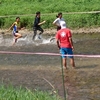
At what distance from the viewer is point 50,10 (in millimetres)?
26500

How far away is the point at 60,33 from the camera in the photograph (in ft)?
48.4

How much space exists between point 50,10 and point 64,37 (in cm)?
1189

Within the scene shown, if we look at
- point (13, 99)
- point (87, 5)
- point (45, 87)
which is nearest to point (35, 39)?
point (87, 5)

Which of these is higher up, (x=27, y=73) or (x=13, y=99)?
(x=13, y=99)

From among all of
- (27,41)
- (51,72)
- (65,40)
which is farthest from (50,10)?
(51,72)

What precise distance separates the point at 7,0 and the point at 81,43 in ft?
30.7

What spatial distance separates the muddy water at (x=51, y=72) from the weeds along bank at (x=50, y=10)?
13.2 feet

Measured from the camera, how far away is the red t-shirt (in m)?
14.7

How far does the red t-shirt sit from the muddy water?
0.77 meters

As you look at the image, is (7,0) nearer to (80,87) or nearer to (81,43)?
(81,43)

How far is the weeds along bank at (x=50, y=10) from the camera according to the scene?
974 inches

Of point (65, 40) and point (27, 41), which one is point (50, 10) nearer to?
point (27, 41)

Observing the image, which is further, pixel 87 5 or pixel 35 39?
pixel 87 5

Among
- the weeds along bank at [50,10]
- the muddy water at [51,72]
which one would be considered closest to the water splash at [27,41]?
the muddy water at [51,72]
